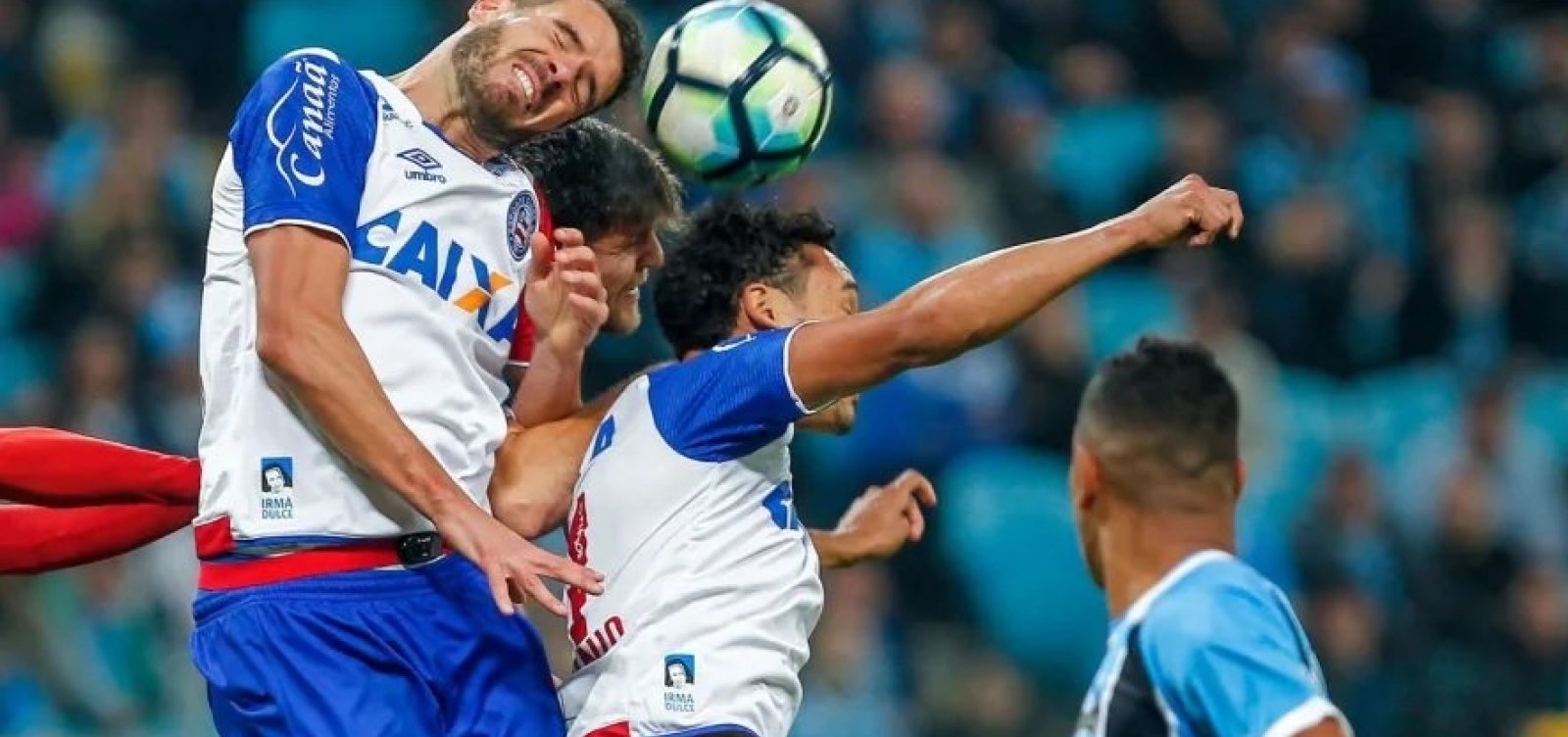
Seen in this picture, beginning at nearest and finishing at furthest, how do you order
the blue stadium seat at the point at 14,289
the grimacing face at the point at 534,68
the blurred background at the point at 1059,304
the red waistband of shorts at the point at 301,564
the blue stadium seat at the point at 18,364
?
1. the red waistband of shorts at the point at 301,564
2. the grimacing face at the point at 534,68
3. the blurred background at the point at 1059,304
4. the blue stadium seat at the point at 18,364
5. the blue stadium seat at the point at 14,289

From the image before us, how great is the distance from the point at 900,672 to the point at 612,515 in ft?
16.1

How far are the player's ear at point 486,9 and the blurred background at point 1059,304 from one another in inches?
161

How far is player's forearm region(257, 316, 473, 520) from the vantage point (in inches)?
163

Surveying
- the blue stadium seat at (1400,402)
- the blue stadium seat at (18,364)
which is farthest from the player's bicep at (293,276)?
the blue stadium seat at (1400,402)

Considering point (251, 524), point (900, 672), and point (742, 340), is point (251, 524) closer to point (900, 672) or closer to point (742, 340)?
point (742, 340)

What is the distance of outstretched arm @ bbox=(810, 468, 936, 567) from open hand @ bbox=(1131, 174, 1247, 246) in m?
1.37

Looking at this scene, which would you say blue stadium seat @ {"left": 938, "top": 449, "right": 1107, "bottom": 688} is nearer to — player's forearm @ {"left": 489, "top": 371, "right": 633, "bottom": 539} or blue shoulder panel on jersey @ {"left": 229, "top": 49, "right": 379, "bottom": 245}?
player's forearm @ {"left": 489, "top": 371, "right": 633, "bottom": 539}

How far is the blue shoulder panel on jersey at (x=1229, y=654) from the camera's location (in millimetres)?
3594

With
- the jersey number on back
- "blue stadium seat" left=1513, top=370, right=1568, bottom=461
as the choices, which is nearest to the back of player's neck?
the jersey number on back

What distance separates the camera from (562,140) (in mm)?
5098

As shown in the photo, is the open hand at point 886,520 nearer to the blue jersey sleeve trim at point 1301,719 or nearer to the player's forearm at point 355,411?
the player's forearm at point 355,411

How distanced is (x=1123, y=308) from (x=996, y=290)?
663cm

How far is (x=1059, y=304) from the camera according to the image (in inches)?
402

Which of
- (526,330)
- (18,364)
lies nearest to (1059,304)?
(18,364)
